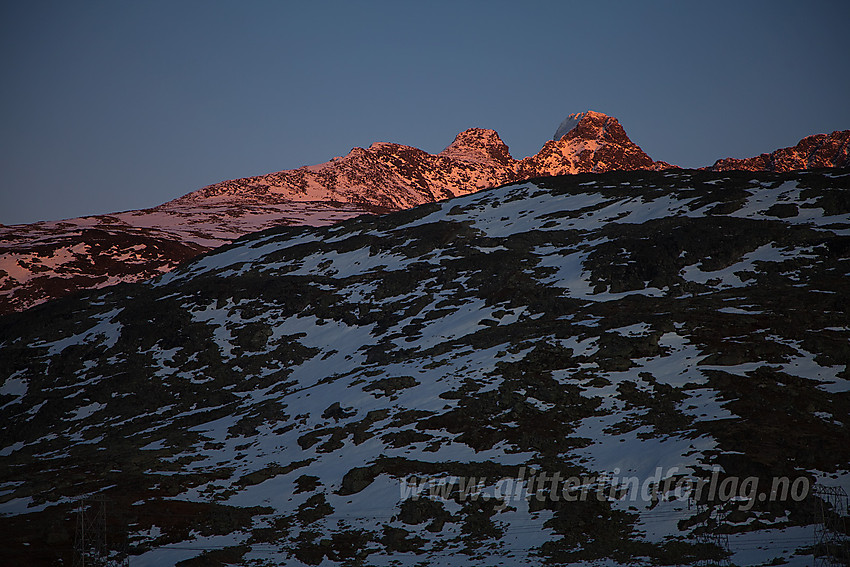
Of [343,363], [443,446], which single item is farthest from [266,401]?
[443,446]

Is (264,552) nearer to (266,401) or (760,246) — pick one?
(266,401)

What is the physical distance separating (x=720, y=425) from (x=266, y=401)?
36.5 meters

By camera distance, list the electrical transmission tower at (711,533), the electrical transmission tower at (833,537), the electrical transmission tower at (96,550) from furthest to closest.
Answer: the electrical transmission tower at (96,550)
the electrical transmission tower at (711,533)
the electrical transmission tower at (833,537)

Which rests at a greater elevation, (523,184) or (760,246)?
(523,184)

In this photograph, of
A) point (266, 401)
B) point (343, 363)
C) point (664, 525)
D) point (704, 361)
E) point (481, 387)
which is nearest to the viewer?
point (664, 525)

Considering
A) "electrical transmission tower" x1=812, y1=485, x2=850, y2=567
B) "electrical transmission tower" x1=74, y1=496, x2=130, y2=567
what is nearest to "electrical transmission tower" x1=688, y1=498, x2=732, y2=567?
"electrical transmission tower" x1=812, y1=485, x2=850, y2=567

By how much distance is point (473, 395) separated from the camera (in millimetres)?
49562

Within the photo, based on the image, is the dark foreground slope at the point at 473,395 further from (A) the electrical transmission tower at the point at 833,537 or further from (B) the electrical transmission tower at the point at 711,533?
(A) the electrical transmission tower at the point at 833,537

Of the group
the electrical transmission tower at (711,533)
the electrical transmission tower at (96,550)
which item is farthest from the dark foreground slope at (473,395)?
the electrical transmission tower at (96,550)

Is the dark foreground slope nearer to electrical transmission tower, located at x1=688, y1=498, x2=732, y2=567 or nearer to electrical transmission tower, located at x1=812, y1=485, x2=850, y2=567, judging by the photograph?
electrical transmission tower, located at x1=688, y1=498, x2=732, y2=567

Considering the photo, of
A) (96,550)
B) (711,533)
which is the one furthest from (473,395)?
(96,550)

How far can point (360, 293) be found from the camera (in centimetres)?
7738

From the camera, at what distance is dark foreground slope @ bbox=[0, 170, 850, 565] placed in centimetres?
3478

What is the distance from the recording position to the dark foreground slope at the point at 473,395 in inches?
1369
